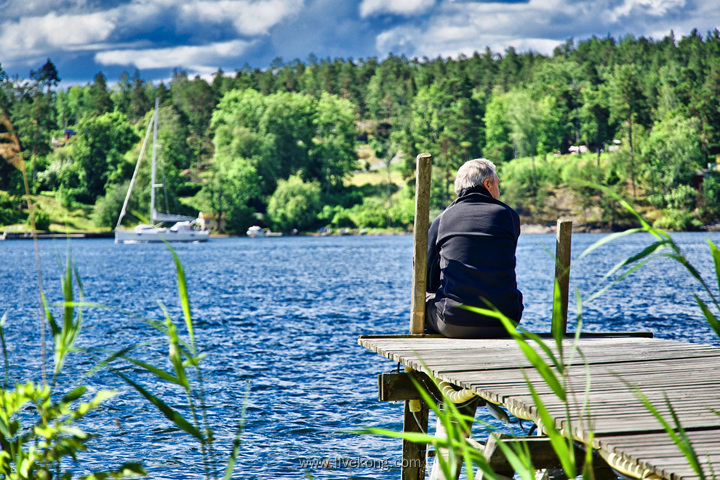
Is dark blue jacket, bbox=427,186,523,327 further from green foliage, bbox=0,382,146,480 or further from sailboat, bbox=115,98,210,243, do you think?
sailboat, bbox=115,98,210,243

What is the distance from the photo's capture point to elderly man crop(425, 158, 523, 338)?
5.18 metres

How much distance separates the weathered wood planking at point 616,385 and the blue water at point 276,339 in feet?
3.19

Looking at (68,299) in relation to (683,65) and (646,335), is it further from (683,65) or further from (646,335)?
(683,65)

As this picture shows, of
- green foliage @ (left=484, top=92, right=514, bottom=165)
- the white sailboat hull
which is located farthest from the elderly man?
green foliage @ (left=484, top=92, right=514, bottom=165)

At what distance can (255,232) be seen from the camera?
84.1m

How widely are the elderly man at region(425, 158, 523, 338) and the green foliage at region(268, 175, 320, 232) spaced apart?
8021 cm

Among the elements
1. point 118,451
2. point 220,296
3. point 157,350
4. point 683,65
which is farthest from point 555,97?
point 118,451

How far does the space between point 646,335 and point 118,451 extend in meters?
5.28

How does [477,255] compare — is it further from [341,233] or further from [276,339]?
[341,233]

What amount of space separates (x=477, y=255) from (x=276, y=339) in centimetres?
1162

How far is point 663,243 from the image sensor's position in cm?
197

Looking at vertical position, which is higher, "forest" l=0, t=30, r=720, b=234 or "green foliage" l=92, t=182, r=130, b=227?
"forest" l=0, t=30, r=720, b=234

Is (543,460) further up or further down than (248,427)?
further up

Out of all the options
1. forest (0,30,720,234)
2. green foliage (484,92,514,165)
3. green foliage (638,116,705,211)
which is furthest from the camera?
green foliage (484,92,514,165)
